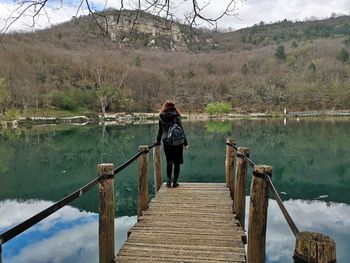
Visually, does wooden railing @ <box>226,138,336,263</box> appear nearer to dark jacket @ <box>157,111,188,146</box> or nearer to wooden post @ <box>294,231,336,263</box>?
wooden post @ <box>294,231,336,263</box>

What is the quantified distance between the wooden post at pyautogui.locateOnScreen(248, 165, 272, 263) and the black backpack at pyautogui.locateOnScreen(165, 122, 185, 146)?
3.06 metres

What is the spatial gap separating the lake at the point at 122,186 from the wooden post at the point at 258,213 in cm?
337

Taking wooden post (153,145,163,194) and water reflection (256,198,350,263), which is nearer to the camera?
water reflection (256,198,350,263)

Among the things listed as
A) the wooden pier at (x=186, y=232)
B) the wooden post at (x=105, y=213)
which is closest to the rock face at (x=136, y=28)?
the wooden post at (x=105, y=213)

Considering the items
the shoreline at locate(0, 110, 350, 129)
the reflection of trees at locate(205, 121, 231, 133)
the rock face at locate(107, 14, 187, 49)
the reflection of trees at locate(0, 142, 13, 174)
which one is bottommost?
the reflection of trees at locate(0, 142, 13, 174)

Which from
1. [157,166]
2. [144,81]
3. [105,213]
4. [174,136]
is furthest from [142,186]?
[144,81]

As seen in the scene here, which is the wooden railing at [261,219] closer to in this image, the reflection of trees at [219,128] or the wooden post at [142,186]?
the wooden post at [142,186]

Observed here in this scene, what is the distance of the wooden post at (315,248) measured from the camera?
1.60m

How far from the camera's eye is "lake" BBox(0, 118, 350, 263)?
7188mm

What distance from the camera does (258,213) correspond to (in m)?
3.36

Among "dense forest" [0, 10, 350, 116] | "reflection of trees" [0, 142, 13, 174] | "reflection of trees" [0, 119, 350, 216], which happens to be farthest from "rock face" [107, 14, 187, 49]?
"dense forest" [0, 10, 350, 116]

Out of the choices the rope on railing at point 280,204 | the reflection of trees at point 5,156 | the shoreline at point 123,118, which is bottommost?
the reflection of trees at point 5,156

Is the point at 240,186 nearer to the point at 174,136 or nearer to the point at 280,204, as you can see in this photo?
the point at 174,136

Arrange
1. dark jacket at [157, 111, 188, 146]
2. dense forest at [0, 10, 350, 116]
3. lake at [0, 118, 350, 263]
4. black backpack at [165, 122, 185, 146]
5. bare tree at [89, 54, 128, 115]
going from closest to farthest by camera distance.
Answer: black backpack at [165, 122, 185, 146] < dark jacket at [157, 111, 188, 146] < lake at [0, 118, 350, 263] < dense forest at [0, 10, 350, 116] < bare tree at [89, 54, 128, 115]
